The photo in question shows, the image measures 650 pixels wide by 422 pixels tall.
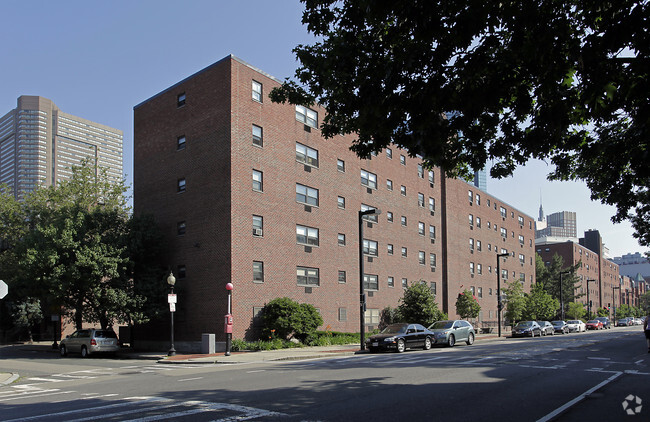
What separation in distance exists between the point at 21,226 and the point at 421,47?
39051mm

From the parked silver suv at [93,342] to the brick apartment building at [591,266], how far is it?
298ft

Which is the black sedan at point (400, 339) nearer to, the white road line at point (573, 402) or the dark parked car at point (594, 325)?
the white road line at point (573, 402)

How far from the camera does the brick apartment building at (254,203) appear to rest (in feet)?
96.2

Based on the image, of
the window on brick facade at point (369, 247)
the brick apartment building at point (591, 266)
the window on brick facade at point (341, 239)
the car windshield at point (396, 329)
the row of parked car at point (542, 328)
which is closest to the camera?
the car windshield at point (396, 329)

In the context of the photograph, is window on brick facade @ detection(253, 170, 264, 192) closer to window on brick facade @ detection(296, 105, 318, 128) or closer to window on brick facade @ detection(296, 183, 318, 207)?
window on brick facade @ detection(296, 183, 318, 207)

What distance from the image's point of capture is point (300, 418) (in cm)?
841

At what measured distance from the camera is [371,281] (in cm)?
4069

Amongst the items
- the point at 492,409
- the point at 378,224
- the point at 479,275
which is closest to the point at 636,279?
the point at 479,275

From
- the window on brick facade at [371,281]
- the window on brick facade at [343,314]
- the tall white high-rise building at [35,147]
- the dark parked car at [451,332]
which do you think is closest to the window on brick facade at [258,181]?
the window on brick facade at [343,314]

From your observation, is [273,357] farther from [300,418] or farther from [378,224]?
[378,224]

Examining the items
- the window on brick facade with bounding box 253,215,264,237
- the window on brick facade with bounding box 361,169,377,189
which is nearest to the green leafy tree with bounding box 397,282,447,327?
the window on brick facade with bounding box 361,169,377,189

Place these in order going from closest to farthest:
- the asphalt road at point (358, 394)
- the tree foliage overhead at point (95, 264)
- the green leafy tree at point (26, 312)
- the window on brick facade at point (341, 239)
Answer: the asphalt road at point (358, 394), the tree foliage overhead at point (95, 264), the window on brick facade at point (341, 239), the green leafy tree at point (26, 312)

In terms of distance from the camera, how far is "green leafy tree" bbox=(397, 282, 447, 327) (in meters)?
37.5

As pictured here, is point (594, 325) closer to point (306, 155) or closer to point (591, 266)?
point (306, 155)
